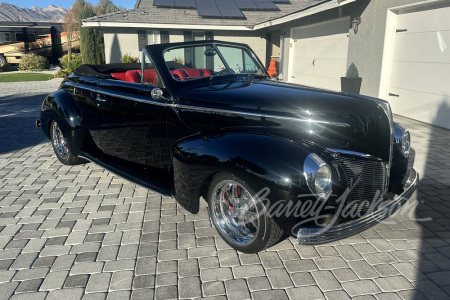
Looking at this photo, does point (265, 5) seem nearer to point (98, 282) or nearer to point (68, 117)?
point (68, 117)

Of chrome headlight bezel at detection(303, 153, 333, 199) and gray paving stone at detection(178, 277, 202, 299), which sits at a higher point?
chrome headlight bezel at detection(303, 153, 333, 199)

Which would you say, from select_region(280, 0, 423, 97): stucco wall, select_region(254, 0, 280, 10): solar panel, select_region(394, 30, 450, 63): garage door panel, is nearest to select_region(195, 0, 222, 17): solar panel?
select_region(254, 0, 280, 10): solar panel

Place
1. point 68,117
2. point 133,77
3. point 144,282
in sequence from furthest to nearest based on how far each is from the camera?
point 68,117
point 133,77
point 144,282

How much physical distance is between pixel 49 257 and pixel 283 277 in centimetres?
186

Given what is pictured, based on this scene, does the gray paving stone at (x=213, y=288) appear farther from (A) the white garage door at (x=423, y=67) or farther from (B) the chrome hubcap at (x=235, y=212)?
(A) the white garage door at (x=423, y=67)

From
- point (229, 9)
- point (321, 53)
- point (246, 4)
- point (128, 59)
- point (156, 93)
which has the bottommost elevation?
point (156, 93)

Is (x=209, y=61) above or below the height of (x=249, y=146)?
above

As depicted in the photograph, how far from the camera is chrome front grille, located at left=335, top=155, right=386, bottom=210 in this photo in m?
2.62

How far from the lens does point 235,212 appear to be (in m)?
2.94

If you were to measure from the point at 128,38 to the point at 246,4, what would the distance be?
22.7 ft

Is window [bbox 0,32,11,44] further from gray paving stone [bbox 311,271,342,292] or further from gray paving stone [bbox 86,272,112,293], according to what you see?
gray paving stone [bbox 311,271,342,292]

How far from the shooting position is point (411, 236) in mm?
3166

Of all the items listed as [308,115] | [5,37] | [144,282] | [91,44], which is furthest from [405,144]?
[5,37]

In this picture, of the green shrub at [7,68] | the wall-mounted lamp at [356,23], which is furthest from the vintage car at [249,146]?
the green shrub at [7,68]
